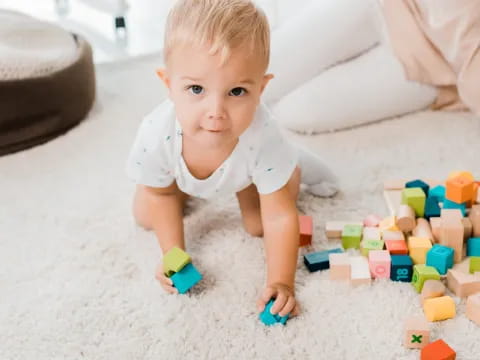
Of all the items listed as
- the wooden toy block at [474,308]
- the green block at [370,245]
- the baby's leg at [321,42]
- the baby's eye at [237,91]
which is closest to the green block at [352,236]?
the green block at [370,245]

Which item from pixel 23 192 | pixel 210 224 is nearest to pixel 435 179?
pixel 210 224

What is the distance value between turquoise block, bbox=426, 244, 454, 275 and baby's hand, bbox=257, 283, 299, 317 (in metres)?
0.24

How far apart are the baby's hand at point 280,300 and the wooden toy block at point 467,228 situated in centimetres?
34

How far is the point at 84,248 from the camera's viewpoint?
4.06 feet

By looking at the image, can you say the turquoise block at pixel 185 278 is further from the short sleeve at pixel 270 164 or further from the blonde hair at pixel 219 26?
the blonde hair at pixel 219 26

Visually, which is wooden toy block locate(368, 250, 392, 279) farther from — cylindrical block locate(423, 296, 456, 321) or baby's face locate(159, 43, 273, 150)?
baby's face locate(159, 43, 273, 150)

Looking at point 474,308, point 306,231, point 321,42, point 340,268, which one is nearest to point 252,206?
point 306,231

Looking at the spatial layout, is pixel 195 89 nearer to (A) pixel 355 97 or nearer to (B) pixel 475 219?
(B) pixel 475 219

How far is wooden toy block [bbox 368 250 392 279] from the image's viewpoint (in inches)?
43.5

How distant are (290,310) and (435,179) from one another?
0.53 metres

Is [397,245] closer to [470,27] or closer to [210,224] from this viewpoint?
[210,224]

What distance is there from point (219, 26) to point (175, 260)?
1.24 feet

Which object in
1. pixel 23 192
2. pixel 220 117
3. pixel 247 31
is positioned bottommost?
pixel 23 192

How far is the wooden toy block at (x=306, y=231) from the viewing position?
120 cm
